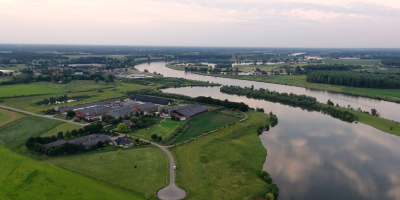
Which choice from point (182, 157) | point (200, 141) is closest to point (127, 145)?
point (182, 157)

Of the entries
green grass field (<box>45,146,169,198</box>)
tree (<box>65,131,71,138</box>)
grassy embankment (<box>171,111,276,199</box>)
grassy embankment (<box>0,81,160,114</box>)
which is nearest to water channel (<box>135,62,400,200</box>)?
grassy embankment (<box>171,111,276,199</box>)

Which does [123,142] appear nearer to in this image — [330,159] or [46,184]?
[46,184]

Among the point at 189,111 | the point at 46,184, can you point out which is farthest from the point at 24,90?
the point at 46,184

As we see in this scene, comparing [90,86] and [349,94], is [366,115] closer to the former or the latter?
[349,94]

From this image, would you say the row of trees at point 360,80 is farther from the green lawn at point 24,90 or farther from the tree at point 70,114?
the green lawn at point 24,90

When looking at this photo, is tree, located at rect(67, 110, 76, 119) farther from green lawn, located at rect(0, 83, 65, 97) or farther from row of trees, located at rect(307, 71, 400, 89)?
row of trees, located at rect(307, 71, 400, 89)

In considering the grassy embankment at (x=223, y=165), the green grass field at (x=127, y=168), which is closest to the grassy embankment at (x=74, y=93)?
the green grass field at (x=127, y=168)
